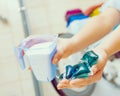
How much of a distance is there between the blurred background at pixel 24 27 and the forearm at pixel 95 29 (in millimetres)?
690

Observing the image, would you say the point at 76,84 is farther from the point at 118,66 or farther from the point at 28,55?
the point at 118,66

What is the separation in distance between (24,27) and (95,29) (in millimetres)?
757

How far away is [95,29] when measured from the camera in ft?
2.83

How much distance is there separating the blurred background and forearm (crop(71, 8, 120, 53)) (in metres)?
0.69

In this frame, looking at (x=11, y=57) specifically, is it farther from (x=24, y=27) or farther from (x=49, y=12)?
(x=49, y=12)

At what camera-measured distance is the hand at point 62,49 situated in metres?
0.75

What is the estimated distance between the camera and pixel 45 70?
0.75 m

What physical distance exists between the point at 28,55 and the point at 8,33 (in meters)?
0.89

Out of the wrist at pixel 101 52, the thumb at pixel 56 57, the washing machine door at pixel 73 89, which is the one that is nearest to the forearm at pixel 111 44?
the wrist at pixel 101 52

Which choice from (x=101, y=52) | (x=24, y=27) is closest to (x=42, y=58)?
(x=101, y=52)

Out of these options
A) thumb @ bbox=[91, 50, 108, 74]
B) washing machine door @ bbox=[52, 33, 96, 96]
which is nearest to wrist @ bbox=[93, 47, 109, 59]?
thumb @ bbox=[91, 50, 108, 74]

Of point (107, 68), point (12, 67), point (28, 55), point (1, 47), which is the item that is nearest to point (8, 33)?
point (1, 47)

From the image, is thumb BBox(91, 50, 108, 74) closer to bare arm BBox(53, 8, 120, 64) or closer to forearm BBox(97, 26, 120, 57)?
forearm BBox(97, 26, 120, 57)

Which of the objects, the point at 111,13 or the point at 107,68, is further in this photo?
the point at 107,68
